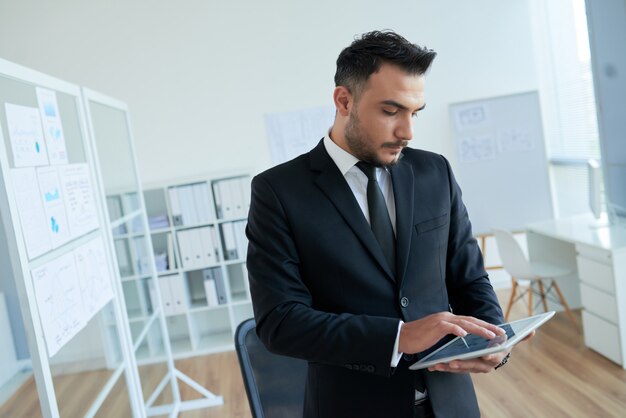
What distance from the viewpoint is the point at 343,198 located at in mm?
1395

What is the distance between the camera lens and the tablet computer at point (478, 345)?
1192mm

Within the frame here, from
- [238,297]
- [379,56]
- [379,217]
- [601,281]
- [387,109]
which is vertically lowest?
[238,297]

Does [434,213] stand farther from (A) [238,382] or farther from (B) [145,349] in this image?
(A) [238,382]

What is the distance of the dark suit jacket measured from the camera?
1.28 meters

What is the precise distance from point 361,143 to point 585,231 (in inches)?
133

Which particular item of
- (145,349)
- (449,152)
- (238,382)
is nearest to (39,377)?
(145,349)

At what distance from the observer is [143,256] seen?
3924 mm

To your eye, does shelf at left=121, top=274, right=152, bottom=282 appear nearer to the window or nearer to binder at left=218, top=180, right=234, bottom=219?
binder at left=218, top=180, right=234, bottom=219

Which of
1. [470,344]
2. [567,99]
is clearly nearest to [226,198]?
[567,99]

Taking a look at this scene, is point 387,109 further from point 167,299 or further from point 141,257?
point 167,299

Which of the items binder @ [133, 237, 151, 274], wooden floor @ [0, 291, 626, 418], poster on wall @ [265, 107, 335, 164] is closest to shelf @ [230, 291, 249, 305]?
wooden floor @ [0, 291, 626, 418]

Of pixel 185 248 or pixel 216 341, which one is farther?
pixel 216 341

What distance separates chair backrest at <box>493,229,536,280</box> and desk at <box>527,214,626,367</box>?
26cm

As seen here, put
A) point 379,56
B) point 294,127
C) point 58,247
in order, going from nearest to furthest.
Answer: point 379,56 < point 58,247 < point 294,127
